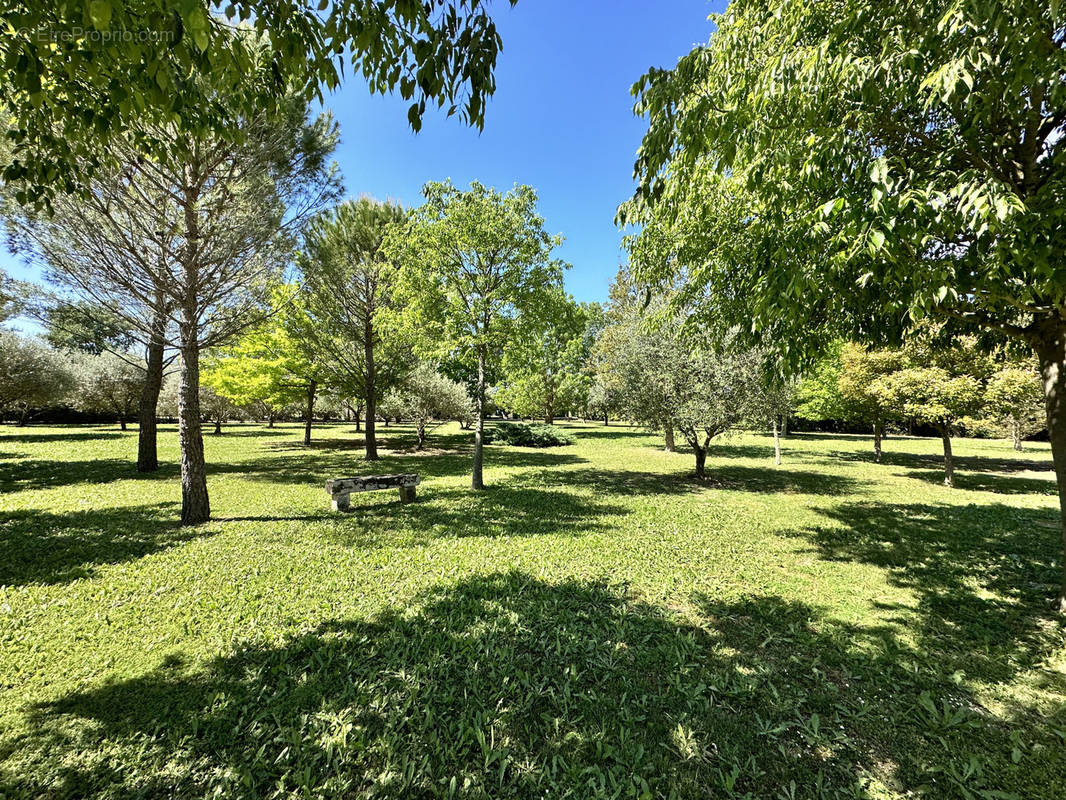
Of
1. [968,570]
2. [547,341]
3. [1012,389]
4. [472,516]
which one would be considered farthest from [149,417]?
[1012,389]

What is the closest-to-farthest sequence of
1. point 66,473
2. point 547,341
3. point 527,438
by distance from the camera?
point 66,473
point 547,341
point 527,438

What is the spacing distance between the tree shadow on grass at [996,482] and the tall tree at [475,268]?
15.5m

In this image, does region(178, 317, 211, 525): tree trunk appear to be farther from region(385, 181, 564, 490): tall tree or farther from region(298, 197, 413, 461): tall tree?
region(298, 197, 413, 461): tall tree

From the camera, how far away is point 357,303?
16.3m

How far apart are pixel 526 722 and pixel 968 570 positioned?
7516 millimetres

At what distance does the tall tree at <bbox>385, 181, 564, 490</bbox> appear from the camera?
35.8ft

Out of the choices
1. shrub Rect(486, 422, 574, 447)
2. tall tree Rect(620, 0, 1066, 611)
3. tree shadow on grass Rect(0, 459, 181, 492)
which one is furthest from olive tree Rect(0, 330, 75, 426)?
tall tree Rect(620, 0, 1066, 611)

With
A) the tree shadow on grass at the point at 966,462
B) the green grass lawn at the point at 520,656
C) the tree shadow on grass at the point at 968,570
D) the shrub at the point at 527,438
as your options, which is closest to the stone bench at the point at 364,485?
the green grass lawn at the point at 520,656

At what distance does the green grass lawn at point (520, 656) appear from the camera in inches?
100

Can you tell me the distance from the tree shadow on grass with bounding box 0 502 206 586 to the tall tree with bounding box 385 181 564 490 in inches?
268

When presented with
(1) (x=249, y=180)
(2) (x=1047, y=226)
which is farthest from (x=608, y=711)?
(1) (x=249, y=180)

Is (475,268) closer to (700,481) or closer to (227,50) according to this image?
(227,50)

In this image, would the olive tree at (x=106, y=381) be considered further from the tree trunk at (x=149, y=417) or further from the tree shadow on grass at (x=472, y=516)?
the tree shadow on grass at (x=472, y=516)

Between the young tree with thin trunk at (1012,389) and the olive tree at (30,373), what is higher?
the olive tree at (30,373)
